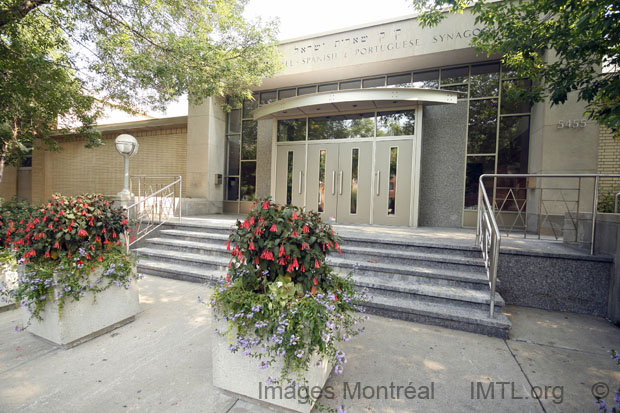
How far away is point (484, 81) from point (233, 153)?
8606mm

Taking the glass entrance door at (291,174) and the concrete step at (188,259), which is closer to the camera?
the concrete step at (188,259)

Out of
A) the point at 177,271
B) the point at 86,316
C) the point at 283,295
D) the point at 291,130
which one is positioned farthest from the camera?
the point at 291,130

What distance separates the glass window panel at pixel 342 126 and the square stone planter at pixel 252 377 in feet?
23.4

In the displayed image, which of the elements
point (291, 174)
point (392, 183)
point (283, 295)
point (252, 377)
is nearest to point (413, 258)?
point (283, 295)

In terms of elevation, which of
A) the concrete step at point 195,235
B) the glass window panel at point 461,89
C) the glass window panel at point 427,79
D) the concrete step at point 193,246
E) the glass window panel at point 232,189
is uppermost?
the glass window panel at point 427,79

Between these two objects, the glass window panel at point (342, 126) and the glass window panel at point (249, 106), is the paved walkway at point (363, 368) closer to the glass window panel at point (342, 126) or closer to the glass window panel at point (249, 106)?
the glass window panel at point (342, 126)

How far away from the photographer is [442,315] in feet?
11.5

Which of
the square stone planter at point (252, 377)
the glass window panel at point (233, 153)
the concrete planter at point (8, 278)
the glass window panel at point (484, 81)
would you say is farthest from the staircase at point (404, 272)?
the glass window panel at point (484, 81)

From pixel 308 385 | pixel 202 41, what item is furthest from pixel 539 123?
pixel 202 41

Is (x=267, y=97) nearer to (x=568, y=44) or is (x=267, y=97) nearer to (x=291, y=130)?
(x=291, y=130)

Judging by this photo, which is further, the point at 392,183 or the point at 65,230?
the point at 392,183

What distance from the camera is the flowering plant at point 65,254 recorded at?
112 inches

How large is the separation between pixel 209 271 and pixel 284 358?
359cm

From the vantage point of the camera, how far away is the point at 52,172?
14.1 m
